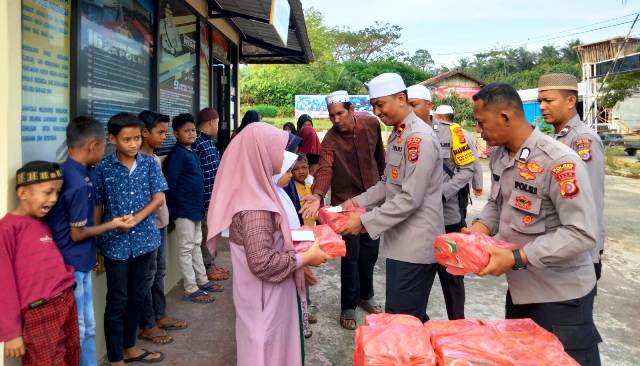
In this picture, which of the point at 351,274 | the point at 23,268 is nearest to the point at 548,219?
the point at 351,274

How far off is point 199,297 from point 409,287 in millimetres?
2281

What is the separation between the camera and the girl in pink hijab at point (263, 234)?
200 centimetres

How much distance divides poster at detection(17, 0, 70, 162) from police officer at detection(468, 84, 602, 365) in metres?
2.32

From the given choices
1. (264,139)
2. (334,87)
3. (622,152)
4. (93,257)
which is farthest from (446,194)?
(334,87)

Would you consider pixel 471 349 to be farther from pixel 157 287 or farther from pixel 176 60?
pixel 176 60

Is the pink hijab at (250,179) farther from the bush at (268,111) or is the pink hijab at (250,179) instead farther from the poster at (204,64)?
the bush at (268,111)

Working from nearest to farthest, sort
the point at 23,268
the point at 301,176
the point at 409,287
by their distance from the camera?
the point at 23,268
the point at 409,287
the point at 301,176

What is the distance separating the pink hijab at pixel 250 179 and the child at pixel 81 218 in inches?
30.7

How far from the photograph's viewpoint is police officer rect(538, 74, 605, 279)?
2730 mm

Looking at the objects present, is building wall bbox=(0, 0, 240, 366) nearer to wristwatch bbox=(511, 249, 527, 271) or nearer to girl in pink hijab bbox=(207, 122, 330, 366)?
girl in pink hijab bbox=(207, 122, 330, 366)

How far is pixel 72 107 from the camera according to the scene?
285 centimetres

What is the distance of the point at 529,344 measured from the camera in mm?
1568

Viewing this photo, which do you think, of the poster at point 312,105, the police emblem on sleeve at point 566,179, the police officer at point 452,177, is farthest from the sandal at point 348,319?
the poster at point 312,105

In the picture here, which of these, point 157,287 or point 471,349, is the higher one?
point 471,349
